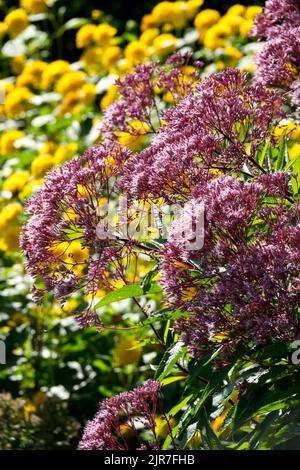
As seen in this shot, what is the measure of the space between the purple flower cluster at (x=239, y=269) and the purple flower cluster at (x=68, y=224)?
0.22 meters

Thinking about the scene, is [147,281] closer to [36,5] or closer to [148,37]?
[148,37]

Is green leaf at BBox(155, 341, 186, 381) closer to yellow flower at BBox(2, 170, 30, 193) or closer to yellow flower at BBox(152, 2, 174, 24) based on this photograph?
yellow flower at BBox(2, 170, 30, 193)

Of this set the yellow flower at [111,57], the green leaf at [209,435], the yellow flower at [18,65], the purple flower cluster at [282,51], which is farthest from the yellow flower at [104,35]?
the green leaf at [209,435]

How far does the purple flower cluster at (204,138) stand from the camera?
79.4 inches

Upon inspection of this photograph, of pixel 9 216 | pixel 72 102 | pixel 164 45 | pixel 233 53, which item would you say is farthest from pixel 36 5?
pixel 9 216

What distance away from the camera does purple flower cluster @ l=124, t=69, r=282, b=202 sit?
202cm

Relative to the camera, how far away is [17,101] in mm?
5383

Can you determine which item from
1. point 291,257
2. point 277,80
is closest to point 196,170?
point 291,257

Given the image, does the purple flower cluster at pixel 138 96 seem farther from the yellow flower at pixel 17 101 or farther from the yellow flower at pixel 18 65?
the yellow flower at pixel 18 65

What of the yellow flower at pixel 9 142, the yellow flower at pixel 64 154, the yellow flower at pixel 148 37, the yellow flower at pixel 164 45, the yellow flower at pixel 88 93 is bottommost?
the yellow flower at pixel 9 142

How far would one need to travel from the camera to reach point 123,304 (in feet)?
13.4

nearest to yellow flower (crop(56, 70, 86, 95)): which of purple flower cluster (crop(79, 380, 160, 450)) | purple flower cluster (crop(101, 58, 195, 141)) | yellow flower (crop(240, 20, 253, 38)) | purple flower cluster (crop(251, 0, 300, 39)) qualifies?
yellow flower (crop(240, 20, 253, 38))
